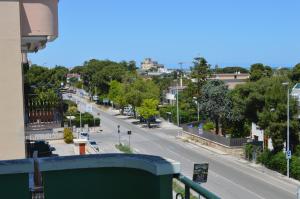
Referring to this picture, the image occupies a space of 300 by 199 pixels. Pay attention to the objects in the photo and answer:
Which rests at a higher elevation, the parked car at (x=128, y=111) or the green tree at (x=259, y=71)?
the green tree at (x=259, y=71)

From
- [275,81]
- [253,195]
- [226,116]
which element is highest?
[275,81]

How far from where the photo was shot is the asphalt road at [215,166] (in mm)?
28094

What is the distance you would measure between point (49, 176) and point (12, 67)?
3534 mm

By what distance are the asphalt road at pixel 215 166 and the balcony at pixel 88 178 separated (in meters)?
22.3

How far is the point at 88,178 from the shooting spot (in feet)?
17.0

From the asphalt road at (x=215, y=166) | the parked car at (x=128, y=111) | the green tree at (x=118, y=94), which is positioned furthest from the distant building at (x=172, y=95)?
the asphalt road at (x=215, y=166)

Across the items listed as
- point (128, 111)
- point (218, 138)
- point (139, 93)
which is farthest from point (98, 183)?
point (128, 111)

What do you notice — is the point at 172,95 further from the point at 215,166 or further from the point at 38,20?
the point at 38,20

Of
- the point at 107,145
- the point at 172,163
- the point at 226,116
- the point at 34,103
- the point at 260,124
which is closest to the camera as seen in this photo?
the point at 172,163

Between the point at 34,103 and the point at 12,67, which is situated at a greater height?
the point at 12,67

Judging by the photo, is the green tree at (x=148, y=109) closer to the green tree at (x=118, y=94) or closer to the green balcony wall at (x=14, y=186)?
the green tree at (x=118, y=94)

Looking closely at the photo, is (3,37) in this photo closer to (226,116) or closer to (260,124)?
Answer: (260,124)

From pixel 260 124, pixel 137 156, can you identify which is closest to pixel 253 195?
pixel 260 124

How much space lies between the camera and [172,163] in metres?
4.61
